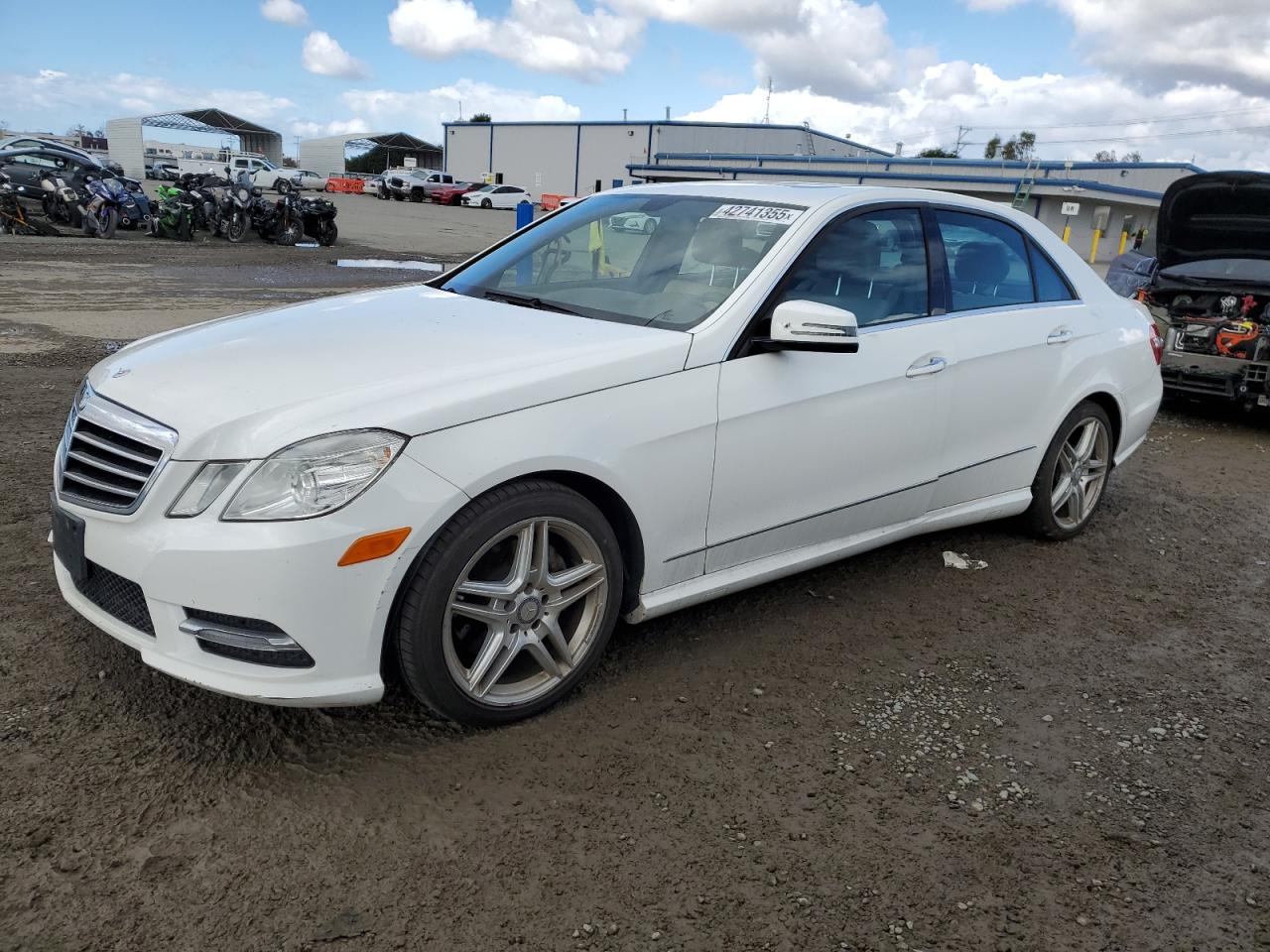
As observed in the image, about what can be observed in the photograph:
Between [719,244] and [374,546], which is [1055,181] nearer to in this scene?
[719,244]

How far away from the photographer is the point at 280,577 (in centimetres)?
256

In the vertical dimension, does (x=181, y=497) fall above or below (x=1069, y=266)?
below

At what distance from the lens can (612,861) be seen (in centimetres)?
256

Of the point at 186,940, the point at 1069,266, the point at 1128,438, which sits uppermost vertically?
the point at 1069,266

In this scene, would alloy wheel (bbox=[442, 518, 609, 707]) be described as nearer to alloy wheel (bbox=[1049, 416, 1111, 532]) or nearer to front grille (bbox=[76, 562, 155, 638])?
front grille (bbox=[76, 562, 155, 638])

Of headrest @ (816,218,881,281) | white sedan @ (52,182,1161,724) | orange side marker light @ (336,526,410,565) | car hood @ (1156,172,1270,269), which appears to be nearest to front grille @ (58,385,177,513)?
white sedan @ (52,182,1161,724)

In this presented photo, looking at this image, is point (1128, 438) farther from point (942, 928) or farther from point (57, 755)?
point (57, 755)

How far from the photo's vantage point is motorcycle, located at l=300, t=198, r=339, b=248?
70.0 feet

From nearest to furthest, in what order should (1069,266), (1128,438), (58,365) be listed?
(1069,266)
(1128,438)
(58,365)

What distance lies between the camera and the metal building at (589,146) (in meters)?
65.6

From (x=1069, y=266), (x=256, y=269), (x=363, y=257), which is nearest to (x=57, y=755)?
(x=1069, y=266)

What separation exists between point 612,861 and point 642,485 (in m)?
1.12

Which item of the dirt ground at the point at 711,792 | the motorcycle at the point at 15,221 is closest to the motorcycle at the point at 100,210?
the motorcycle at the point at 15,221

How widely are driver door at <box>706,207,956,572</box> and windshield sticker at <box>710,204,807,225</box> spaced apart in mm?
150
